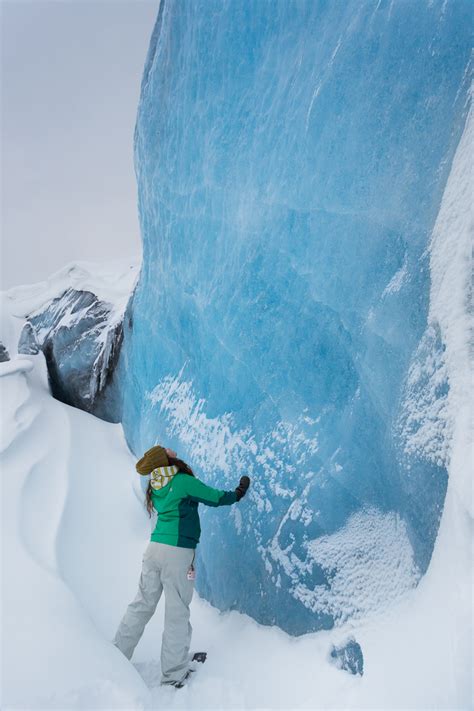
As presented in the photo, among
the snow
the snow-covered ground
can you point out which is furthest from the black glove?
the snow-covered ground

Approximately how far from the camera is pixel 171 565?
7.86 ft

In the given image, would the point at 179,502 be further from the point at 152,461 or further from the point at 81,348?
the point at 81,348

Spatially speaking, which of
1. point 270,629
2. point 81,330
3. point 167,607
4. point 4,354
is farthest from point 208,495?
point 4,354

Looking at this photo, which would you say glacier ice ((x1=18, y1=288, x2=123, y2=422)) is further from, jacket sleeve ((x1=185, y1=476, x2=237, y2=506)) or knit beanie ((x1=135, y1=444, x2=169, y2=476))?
jacket sleeve ((x1=185, y1=476, x2=237, y2=506))

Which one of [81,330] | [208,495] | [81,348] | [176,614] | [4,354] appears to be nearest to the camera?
[176,614]

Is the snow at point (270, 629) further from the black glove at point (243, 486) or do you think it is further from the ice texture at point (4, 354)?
the ice texture at point (4, 354)

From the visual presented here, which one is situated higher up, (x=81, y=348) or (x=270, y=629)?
(x=270, y=629)

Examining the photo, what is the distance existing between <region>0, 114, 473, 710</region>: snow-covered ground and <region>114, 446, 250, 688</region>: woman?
100mm

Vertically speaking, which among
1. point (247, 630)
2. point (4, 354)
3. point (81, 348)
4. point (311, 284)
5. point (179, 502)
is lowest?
point (4, 354)

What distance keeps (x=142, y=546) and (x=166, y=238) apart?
6.79 ft

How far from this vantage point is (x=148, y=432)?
162 inches

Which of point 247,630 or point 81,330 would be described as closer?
point 247,630

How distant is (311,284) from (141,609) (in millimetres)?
1583

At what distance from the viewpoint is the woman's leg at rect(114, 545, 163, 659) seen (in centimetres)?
239
